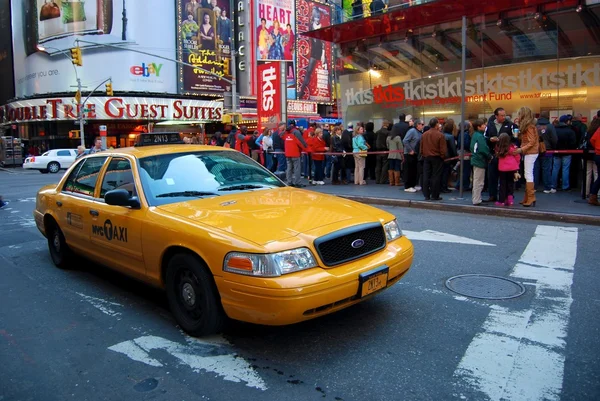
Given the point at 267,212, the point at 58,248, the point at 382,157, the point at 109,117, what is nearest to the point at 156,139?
the point at 58,248

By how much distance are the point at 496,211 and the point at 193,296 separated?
727 centimetres

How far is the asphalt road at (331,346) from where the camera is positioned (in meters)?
3.27

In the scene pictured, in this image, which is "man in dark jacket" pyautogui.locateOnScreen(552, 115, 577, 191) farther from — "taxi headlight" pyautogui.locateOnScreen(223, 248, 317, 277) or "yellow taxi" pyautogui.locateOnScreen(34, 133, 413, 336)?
"taxi headlight" pyautogui.locateOnScreen(223, 248, 317, 277)

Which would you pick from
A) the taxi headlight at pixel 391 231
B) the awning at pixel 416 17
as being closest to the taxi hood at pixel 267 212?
the taxi headlight at pixel 391 231

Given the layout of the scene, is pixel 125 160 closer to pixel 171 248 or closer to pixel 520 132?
pixel 171 248

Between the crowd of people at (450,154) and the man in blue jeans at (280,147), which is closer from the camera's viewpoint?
the crowd of people at (450,154)

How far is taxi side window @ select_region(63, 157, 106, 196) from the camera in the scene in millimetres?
5582

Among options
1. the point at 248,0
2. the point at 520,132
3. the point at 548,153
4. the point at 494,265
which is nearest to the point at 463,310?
the point at 494,265

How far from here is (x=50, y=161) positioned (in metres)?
32.6

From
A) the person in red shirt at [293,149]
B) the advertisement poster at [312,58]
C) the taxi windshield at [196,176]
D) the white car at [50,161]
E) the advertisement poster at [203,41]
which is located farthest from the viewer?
the advertisement poster at [312,58]

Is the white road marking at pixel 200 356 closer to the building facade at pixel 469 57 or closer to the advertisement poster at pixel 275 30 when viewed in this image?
the building facade at pixel 469 57

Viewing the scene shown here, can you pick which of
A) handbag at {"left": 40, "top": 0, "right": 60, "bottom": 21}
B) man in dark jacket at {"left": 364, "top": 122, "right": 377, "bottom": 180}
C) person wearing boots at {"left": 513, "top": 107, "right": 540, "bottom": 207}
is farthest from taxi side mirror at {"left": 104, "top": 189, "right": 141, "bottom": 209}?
handbag at {"left": 40, "top": 0, "right": 60, "bottom": 21}

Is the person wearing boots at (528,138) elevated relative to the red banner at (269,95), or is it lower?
lower

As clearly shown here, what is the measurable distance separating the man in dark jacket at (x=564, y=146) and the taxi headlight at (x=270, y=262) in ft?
33.0
